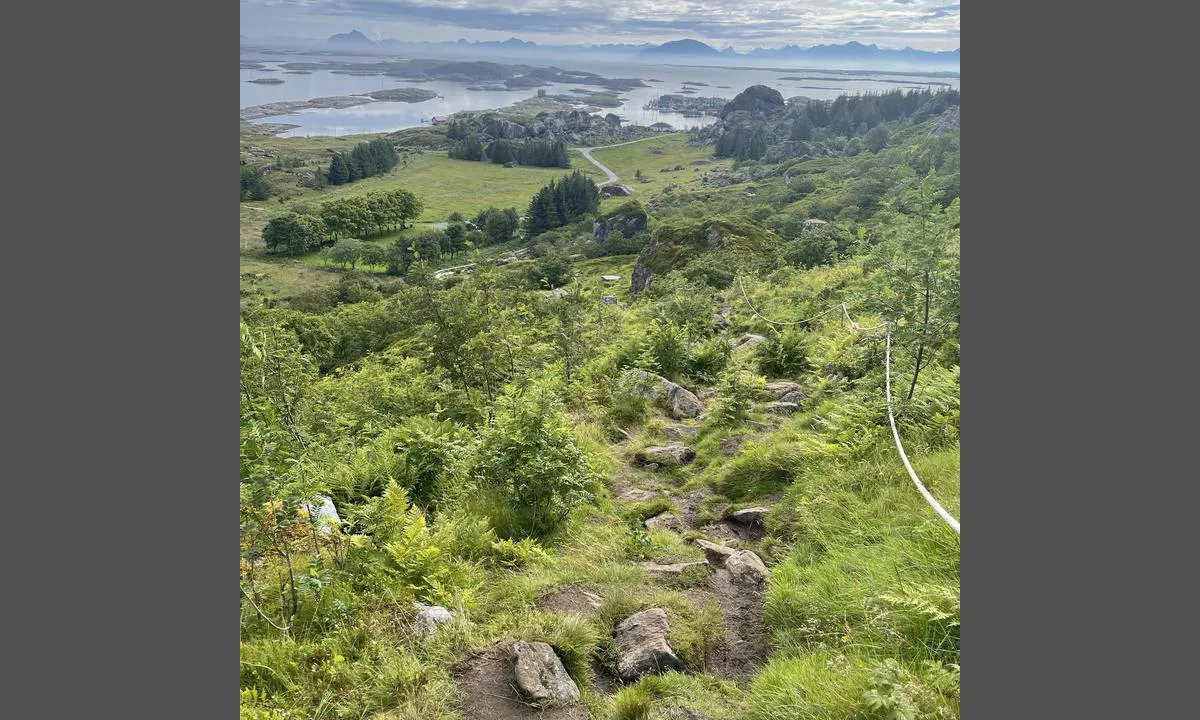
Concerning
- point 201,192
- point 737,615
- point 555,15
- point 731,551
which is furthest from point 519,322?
point 555,15

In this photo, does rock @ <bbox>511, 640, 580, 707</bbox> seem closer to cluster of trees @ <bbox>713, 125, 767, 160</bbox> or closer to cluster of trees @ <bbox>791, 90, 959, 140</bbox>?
cluster of trees @ <bbox>791, 90, 959, 140</bbox>

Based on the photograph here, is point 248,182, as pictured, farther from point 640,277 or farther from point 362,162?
point 362,162

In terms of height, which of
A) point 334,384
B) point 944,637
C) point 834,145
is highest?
point 834,145

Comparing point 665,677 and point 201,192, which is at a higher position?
point 201,192

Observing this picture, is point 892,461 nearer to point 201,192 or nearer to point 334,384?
point 201,192

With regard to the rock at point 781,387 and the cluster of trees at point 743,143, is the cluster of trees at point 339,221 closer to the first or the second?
the cluster of trees at point 743,143

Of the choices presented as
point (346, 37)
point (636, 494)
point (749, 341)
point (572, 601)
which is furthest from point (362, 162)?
point (572, 601)
